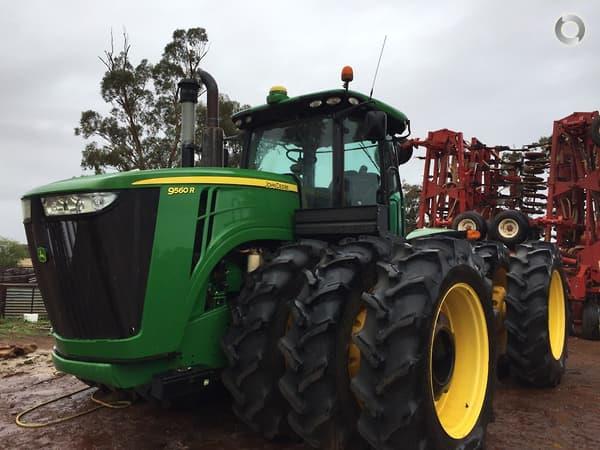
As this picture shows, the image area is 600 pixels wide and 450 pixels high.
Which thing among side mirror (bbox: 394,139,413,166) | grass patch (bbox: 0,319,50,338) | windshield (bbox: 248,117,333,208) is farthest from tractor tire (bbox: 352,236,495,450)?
grass patch (bbox: 0,319,50,338)

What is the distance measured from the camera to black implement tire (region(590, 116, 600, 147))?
8016 mm

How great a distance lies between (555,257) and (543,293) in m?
0.72

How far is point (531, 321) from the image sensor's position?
187 inches

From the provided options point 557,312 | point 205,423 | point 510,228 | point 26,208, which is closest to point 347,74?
point 26,208

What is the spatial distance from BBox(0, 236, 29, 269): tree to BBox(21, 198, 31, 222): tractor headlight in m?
32.4

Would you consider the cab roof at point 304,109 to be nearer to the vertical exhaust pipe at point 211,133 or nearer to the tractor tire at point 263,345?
the vertical exhaust pipe at point 211,133

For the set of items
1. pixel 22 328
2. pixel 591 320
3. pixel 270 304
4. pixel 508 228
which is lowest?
pixel 22 328

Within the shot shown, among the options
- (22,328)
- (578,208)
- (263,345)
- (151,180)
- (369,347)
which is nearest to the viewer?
(369,347)

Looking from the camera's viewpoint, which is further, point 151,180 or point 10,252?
point 10,252

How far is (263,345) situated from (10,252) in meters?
35.6

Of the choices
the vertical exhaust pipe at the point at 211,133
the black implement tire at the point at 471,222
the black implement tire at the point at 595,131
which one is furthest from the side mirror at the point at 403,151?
the black implement tire at the point at 595,131

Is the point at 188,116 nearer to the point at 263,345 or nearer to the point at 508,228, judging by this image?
the point at 263,345

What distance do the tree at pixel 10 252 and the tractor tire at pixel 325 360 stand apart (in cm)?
3348

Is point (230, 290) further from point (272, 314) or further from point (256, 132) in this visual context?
point (256, 132)
